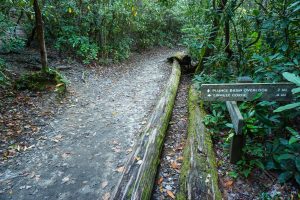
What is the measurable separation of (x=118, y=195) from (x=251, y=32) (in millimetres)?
4964

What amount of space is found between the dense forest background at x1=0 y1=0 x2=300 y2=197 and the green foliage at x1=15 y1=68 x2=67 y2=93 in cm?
50

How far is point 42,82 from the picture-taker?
691 centimetres

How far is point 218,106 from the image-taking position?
5.01 meters

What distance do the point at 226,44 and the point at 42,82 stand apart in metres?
5.39

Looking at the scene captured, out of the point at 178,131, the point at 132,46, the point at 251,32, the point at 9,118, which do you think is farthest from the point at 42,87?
the point at 132,46

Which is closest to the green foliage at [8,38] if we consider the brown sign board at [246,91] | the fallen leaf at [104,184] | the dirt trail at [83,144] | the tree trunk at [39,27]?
the tree trunk at [39,27]

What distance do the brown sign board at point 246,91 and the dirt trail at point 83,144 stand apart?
2.04 m

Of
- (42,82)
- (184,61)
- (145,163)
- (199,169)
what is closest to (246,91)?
(199,169)

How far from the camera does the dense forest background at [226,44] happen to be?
3.55 meters

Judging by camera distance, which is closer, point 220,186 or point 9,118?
point 220,186

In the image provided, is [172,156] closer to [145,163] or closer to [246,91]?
[145,163]

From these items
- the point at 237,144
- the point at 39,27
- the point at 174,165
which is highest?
the point at 39,27

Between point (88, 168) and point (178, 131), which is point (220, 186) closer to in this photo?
point (178, 131)

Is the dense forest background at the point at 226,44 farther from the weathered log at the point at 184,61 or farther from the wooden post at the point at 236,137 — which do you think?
the weathered log at the point at 184,61
